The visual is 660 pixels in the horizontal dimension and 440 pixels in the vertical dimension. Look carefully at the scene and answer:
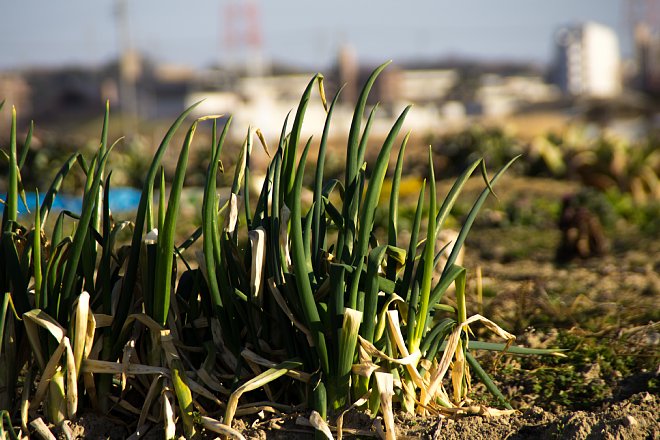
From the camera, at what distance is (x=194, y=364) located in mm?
2416

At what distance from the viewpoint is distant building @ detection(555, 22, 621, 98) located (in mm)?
88625

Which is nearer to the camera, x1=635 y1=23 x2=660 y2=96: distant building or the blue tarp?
the blue tarp

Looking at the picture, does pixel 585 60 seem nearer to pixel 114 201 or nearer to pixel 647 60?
pixel 647 60

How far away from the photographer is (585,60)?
89.8 metres

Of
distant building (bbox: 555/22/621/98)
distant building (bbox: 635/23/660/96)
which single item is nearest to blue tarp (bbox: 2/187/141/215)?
distant building (bbox: 635/23/660/96)

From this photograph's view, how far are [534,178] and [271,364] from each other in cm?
1014

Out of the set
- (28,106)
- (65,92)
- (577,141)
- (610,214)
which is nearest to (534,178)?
(577,141)

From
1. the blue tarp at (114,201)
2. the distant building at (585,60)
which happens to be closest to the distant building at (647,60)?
the distant building at (585,60)

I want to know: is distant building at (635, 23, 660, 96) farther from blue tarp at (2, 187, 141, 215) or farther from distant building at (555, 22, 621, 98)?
blue tarp at (2, 187, 141, 215)

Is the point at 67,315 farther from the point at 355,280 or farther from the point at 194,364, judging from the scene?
the point at 355,280

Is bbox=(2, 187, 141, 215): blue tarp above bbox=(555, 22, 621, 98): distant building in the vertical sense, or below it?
above

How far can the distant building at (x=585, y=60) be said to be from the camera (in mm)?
88625

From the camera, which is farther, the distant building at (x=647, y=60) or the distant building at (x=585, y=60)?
the distant building at (x=585, y=60)

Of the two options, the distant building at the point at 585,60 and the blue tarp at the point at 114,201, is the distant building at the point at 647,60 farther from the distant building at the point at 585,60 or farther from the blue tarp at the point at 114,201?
the blue tarp at the point at 114,201
